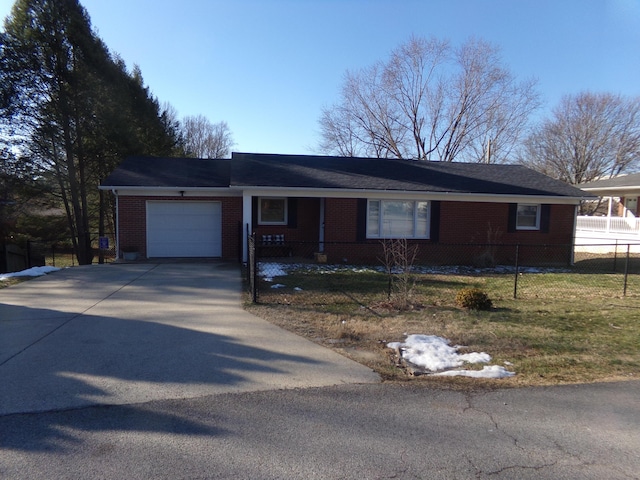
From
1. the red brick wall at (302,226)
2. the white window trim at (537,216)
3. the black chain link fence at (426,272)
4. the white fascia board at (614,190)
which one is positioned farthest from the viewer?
the white fascia board at (614,190)

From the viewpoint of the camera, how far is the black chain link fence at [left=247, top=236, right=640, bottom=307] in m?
8.85

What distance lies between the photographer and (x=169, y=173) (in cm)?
1520

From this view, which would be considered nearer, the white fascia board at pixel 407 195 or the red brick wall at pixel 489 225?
the white fascia board at pixel 407 195

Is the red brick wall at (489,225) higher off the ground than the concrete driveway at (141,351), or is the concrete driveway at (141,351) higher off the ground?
the red brick wall at (489,225)

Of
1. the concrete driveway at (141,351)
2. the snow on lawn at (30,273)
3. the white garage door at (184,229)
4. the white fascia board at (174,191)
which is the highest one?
the white fascia board at (174,191)

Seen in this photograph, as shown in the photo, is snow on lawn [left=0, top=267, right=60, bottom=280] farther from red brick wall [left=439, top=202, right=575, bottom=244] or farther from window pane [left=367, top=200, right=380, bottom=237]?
red brick wall [left=439, top=202, right=575, bottom=244]

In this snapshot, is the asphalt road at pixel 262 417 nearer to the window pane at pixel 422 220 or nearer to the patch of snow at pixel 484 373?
the patch of snow at pixel 484 373

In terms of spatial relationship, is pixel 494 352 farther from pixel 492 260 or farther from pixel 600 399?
pixel 492 260

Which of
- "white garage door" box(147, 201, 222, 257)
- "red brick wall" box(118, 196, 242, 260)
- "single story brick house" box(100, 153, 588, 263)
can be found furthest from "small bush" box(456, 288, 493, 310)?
"white garage door" box(147, 201, 222, 257)

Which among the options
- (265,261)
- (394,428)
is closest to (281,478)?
(394,428)

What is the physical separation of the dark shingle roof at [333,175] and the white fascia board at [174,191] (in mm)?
175

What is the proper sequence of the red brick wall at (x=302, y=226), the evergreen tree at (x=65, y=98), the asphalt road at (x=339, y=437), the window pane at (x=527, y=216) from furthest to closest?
the evergreen tree at (x=65, y=98) < the window pane at (x=527, y=216) < the red brick wall at (x=302, y=226) < the asphalt road at (x=339, y=437)

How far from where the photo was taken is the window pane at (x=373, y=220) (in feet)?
46.7

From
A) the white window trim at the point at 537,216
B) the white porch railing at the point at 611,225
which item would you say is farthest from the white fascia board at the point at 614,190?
the white window trim at the point at 537,216
